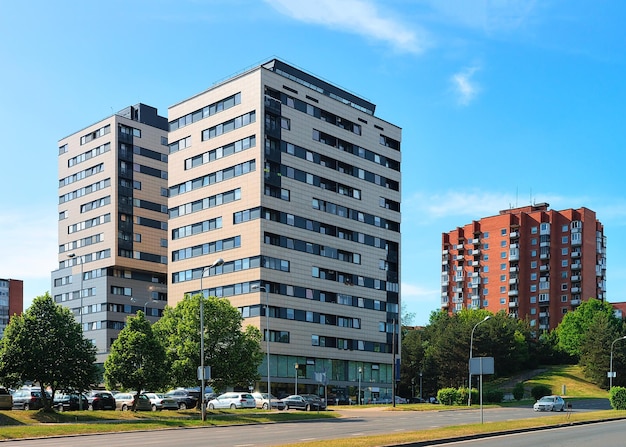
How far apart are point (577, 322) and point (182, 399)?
Answer: 98802 millimetres

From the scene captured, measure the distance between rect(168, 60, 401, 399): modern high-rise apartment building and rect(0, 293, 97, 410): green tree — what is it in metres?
34.8

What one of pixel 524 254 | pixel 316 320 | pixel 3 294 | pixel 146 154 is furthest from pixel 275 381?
pixel 3 294

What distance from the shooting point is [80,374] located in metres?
43.2

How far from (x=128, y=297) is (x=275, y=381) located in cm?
3557

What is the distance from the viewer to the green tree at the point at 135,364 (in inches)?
1839

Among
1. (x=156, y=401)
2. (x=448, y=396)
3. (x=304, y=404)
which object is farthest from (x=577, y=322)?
(x=156, y=401)

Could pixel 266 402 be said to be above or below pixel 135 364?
below

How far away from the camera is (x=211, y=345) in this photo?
54906 millimetres

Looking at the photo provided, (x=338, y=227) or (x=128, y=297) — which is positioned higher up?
(x=338, y=227)

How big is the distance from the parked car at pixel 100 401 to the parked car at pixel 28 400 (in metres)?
3.60

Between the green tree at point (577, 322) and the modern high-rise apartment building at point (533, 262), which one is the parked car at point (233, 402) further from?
the modern high-rise apartment building at point (533, 262)

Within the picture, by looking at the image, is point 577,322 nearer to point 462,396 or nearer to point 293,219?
point 462,396

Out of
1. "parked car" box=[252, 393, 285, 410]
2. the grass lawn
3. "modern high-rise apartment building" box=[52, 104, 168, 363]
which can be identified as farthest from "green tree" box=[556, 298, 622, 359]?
the grass lawn

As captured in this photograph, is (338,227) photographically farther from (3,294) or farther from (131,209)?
(3,294)
